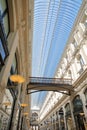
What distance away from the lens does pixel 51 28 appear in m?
12.9

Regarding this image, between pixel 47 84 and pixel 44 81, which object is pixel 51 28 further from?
pixel 47 84

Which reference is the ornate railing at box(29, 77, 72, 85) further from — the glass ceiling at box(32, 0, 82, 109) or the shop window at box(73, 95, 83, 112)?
the glass ceiling at box(32, 0, 82, 109)

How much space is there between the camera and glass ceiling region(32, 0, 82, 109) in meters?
9.90

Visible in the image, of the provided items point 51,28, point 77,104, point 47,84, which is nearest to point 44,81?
point 47,84

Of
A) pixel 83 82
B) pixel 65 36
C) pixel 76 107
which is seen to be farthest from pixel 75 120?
pixel 65 36

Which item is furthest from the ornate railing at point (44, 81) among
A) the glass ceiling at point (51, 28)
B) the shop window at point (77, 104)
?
the glass ceiling at point (51, 28)

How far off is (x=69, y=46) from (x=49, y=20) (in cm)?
435

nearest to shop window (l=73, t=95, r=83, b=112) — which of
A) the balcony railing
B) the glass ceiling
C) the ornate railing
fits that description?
the balcony railing

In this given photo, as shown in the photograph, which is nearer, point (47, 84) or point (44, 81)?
point (47, 84)

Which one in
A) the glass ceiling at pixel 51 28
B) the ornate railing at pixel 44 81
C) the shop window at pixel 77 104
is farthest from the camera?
the ornate railing at pixel 44 81

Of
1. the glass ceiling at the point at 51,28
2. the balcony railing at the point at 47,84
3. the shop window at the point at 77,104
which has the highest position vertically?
the glass ceiling at the point at 51,28

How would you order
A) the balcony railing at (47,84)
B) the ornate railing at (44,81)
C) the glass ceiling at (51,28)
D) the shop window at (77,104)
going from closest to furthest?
the glass ceiling at (51,28) < the shop window at (77,104) < the balcony railing at (47,84) < the ornate railing at (44,81)

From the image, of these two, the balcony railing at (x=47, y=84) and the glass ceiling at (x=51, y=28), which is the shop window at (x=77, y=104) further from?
the glass ceiling at (x=51, y=28)

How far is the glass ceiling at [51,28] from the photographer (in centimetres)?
990
